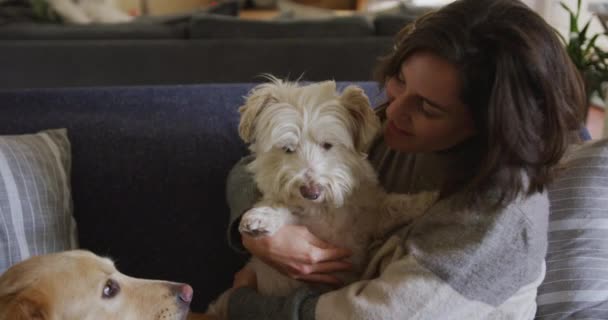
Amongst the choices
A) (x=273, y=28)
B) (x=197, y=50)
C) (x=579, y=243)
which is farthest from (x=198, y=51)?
(x=579, y=243)

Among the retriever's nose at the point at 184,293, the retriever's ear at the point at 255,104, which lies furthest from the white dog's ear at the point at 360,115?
the retriever's nose at the point at 184,293

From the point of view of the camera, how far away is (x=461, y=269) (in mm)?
1052

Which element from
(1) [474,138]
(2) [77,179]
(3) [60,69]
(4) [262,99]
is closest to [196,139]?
(2) [77,179]

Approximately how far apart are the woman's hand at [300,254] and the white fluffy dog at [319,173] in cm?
3

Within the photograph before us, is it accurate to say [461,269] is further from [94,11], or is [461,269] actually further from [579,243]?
[94,11]

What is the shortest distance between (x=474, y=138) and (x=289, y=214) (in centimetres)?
50

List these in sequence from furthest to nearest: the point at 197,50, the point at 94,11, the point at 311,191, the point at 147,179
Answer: the point at 94,11 < the point at 197,50 < the point at 147,179 < the point at 311,191

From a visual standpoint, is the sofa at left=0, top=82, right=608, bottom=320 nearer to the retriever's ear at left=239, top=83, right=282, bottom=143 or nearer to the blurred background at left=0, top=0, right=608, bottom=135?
the retriever's ear at left=239, top=83, right=282, bottom=143

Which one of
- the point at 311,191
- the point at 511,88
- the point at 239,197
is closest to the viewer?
the point at 511,88

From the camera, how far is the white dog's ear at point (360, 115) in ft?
4.72

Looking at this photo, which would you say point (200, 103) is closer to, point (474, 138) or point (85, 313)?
point (85, 313)

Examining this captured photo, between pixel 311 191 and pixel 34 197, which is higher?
pixel 311 191

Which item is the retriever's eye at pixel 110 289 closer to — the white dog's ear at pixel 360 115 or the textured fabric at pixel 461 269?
the textured fabric at pixel 461 269

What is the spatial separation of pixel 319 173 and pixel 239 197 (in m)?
0.32
